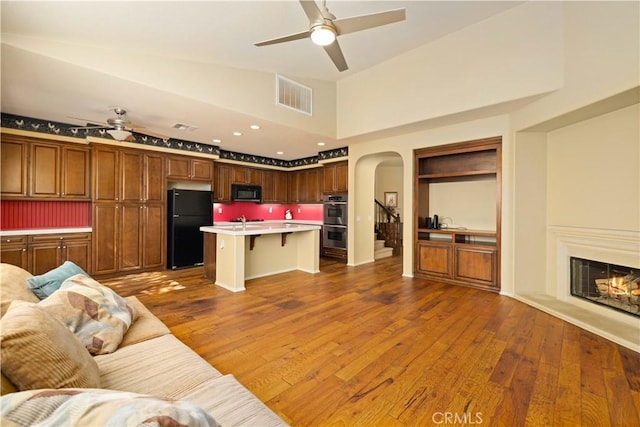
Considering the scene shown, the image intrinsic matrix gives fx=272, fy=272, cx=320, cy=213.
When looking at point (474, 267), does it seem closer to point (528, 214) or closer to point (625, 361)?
point (528, 214)

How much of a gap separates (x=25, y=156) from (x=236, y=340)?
457cm

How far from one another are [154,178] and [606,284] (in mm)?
6946

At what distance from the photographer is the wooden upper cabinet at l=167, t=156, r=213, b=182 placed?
538 cm

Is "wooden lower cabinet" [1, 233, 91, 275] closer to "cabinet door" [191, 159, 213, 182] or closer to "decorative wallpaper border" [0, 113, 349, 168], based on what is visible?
"decorative wallpaper border" [0, 113, 349, 168]

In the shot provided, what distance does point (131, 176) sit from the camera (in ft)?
16.2

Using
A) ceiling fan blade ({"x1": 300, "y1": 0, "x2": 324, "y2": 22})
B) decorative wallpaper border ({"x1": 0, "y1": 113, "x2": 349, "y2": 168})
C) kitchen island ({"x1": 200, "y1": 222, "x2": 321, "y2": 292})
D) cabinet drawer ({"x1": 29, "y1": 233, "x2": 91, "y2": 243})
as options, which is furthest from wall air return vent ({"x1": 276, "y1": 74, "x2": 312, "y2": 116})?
cabinet drawer ({"x1": 29, "y1": 233, "x2": 91, "y2": 243})

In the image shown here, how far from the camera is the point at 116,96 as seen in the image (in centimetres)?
338

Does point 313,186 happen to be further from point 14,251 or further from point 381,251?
point 14,251

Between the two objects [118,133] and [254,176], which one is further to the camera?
[254,176]

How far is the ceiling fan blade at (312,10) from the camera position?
2.07m

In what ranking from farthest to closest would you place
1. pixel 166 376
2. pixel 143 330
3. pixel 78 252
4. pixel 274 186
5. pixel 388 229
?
pixel 388 229, pixel 274 186, pixel 78 252, pixel 143 330, pixel 166 376

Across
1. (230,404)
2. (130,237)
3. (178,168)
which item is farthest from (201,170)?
(230,404)

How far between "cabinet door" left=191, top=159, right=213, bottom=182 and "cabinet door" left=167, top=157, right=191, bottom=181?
0.11 meters

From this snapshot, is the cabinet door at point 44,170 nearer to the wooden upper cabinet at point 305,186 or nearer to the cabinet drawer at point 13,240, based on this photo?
the cabinet drawer at point 13,240
